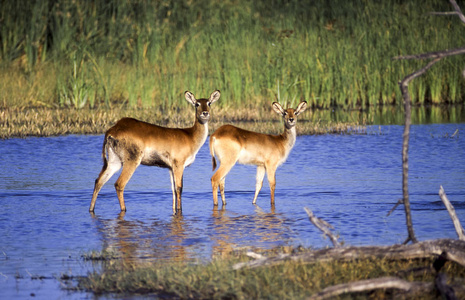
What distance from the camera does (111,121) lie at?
1908cm

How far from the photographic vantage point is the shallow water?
26.4ft

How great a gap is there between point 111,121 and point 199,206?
862cm

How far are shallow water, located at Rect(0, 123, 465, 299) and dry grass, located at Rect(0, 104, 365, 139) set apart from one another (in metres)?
1.01

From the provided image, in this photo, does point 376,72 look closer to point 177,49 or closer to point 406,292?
point 177,49

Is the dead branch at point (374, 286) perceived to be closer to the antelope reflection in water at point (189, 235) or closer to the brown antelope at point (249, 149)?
the antelope reflection in water at point (189, 235)

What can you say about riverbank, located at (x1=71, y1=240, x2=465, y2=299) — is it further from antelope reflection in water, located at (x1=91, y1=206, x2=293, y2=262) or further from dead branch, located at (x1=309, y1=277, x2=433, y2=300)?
antelope reflection in water, located at (x1=91, y1=206, x2=293, y2=262)

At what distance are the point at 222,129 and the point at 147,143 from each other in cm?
116

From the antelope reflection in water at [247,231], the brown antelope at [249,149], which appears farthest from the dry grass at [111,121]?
the antelope reflection in water at [247,231]

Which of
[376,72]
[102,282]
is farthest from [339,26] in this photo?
[102,282]

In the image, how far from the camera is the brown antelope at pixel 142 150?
414 inches

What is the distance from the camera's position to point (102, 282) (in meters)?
6.41

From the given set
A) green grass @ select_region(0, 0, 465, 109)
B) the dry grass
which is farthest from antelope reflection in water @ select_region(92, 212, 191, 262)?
green grass @ select_region(0, 0, 465, 109)

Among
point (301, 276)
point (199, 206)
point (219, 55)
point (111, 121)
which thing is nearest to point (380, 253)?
point (301, 276)

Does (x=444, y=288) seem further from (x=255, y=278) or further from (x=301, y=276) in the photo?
(x=255, y=278)
